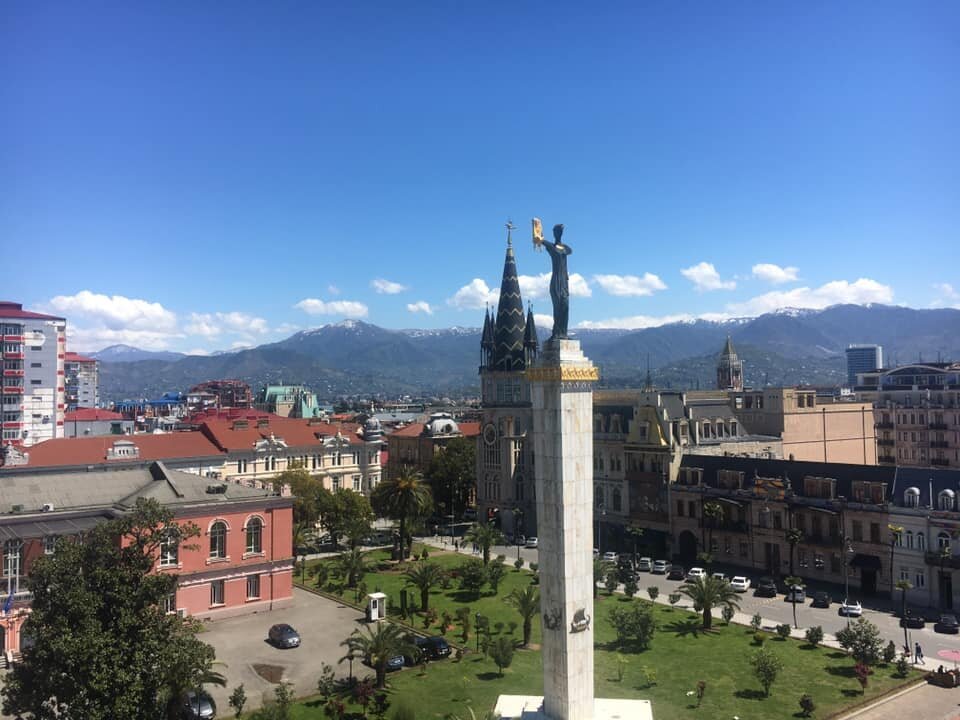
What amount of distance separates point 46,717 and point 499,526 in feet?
209

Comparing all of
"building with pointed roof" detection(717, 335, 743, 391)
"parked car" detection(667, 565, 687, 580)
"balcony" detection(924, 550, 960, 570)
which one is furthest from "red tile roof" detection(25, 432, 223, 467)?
"building with pointed roof" detection(717, 335, 743, 391)

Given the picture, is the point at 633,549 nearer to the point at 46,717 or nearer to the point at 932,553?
the point at 932,553

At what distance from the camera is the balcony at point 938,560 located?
48.6 meters

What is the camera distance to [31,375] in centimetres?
10588

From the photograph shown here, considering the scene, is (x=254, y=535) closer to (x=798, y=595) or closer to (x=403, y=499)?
(x=403, y=499)

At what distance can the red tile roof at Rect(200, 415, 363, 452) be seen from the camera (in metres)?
86.3

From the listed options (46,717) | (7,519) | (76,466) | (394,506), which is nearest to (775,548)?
(394,506)

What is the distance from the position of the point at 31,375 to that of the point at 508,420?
7341 centimetres

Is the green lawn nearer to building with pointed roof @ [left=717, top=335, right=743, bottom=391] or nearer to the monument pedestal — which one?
the monument pedestal

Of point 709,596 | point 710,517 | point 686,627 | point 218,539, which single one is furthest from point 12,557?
point 710,517

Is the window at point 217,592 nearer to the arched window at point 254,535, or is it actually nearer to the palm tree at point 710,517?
the arched window at point 254,535

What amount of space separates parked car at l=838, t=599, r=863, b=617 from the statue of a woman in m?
34.7

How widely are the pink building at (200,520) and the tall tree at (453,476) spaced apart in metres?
38.8

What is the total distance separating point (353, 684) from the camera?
125 feet
